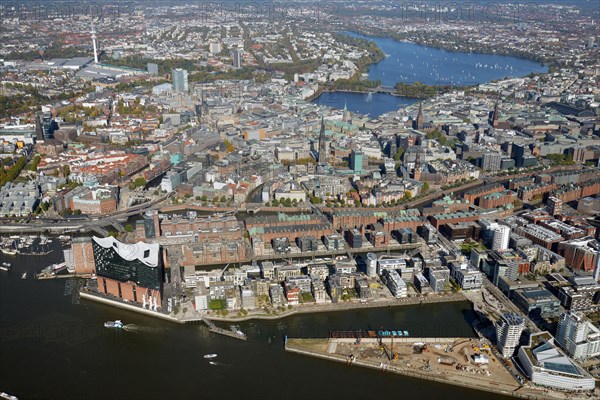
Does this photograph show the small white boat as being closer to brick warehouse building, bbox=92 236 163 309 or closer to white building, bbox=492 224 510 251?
brick warehouse building, bbox=92 236 163 309

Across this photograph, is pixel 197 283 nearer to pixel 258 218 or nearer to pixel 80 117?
pixel 258 218

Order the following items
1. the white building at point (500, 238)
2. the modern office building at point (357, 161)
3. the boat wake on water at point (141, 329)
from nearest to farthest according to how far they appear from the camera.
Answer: the boat wake on water at point (141, 329) → the white building at point (500, 238) → the modern office building at point (357, 161)

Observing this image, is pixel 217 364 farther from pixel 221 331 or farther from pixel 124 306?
pixel 124 306

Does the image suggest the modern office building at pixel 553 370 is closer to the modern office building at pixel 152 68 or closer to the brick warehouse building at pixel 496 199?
the brick warehouse building at pixel 496 199

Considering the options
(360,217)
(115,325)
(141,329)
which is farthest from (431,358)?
(115,325)

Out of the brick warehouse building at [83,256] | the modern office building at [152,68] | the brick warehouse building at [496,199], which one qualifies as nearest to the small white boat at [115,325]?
the brick warehouse building at [83,256]

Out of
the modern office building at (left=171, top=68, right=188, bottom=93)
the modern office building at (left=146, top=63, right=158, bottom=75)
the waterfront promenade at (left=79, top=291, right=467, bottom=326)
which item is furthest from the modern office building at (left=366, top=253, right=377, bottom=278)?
the modern office building at (left=146, top=63, right=158, bottom=75)
